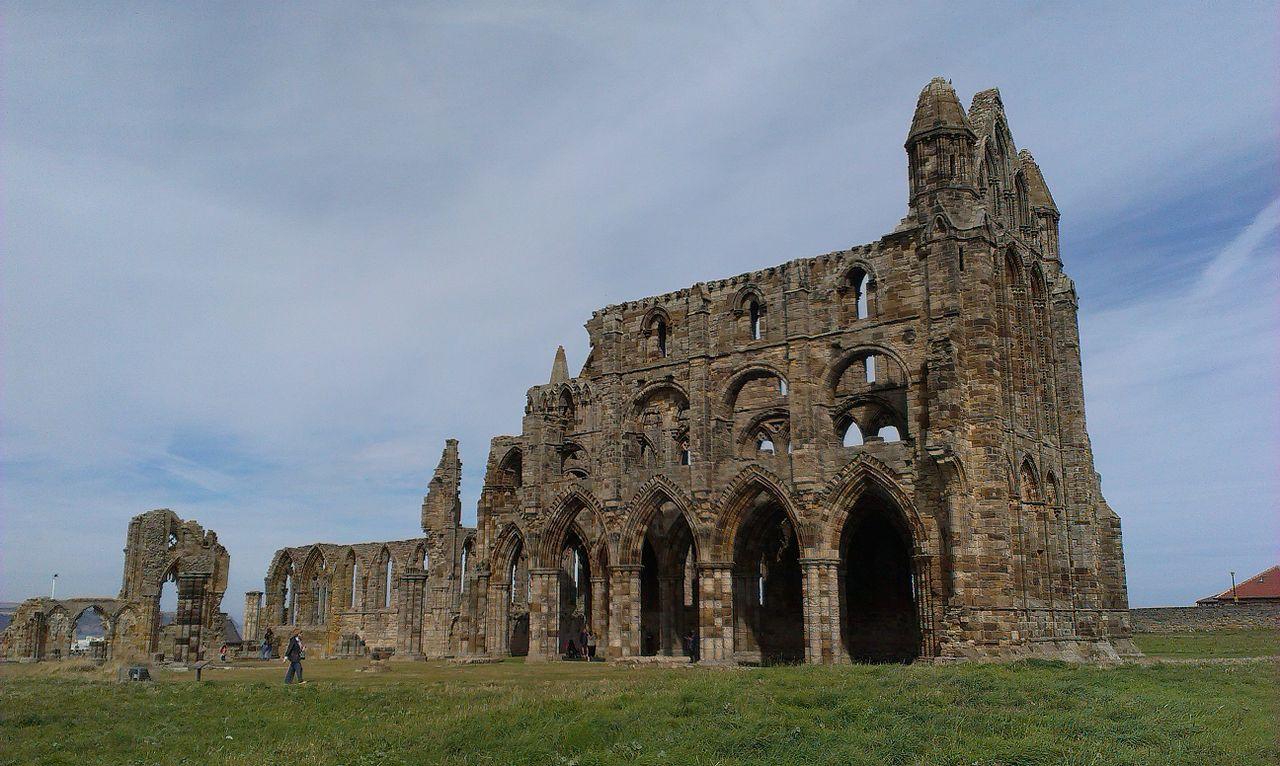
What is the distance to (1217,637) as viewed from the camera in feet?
133

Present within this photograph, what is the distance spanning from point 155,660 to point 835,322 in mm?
25634

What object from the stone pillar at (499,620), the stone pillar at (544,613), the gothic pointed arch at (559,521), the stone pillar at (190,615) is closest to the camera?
the stone pillar at (190,615)

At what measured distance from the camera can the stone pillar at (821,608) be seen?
30578 millimetres

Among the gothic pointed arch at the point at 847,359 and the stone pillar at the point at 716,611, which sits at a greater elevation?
the gothic pointed arch at the point at 847,359

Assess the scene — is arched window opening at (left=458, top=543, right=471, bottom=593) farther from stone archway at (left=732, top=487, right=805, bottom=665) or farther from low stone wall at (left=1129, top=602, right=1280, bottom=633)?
low stone wall at (left=1129, top=602, right=1280, bottom=633)

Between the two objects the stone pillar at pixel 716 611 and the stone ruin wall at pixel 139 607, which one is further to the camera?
the stone ruin wall at pixel 139 607

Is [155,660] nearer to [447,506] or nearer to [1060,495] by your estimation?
[447,506]

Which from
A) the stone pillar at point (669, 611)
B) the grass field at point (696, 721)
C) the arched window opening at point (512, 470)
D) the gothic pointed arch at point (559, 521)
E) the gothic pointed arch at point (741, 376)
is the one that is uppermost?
the gothic pointed arch at point (741, 376)

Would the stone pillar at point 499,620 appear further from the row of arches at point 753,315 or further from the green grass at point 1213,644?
the green grass at point 1213,644

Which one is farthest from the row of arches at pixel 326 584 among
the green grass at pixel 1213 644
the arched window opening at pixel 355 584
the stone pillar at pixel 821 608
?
the green grass at pixel 1213 644

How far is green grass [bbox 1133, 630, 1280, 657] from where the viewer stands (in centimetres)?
3173

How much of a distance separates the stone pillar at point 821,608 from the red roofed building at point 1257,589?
3379 cm

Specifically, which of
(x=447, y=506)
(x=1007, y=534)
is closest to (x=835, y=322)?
(x=1007, y=534)

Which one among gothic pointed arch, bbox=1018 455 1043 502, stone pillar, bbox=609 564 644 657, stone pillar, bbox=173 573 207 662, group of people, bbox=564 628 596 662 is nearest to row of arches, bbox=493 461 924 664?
stone pillar, bbox=609 564 644 657
